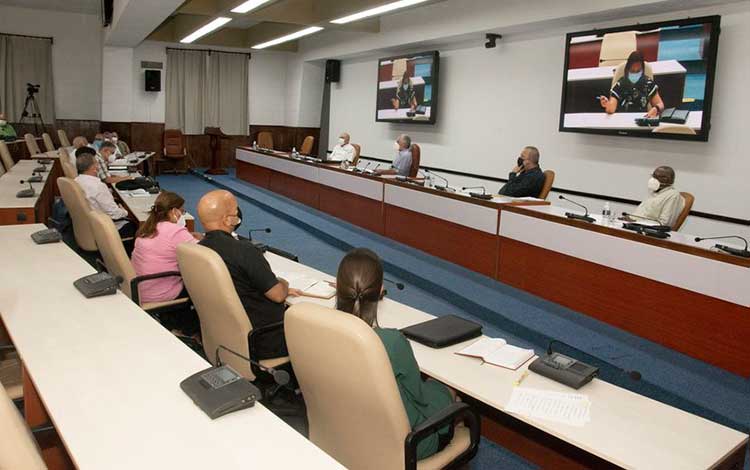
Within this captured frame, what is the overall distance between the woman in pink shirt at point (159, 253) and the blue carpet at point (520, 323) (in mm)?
1926

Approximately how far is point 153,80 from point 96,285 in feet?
38.1

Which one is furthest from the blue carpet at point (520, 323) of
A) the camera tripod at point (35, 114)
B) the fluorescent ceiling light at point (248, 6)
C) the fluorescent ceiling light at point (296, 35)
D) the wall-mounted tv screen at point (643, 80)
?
the camera tripod at point (35, 114)

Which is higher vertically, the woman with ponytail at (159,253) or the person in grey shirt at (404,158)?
the person in grey shirt at (404,158)

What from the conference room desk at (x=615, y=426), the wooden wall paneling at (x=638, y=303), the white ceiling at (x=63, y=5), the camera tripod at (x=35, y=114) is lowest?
the wooden wall paneling at (x=638, y=303)

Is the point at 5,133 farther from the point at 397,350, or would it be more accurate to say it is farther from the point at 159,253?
the point at 397,350

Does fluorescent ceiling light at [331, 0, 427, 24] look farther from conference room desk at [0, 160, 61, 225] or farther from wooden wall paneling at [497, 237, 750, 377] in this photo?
conference room desk at [0, 160, 61, 225]

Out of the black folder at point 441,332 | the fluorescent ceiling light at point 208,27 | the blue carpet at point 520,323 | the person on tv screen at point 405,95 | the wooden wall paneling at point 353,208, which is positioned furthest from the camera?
the person on tv screen at point 405,95

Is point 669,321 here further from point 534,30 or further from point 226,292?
point 534,30

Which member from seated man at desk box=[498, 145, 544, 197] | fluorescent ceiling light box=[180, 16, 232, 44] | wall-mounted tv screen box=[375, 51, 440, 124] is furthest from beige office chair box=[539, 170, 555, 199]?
fluorescent ceiling light box=[180, 16, 232, 44]

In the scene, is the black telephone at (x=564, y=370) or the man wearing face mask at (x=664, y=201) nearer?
the black telephone at (x=564, y=370)

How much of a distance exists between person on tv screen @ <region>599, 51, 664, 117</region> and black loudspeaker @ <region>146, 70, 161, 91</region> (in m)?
9.84

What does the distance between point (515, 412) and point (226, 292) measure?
1241 mm

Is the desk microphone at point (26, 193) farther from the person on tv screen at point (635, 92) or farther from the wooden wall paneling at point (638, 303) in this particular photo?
the person on tv screen at point (635, 92)

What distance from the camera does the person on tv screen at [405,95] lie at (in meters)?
9.93
